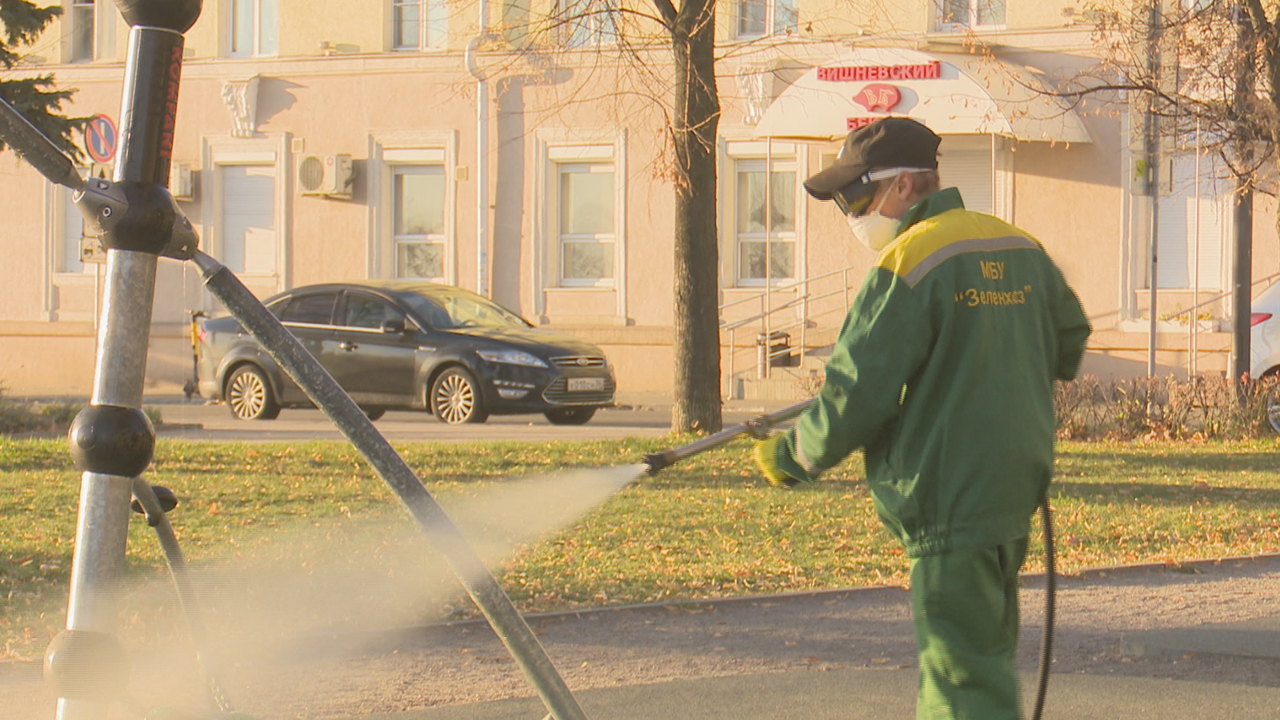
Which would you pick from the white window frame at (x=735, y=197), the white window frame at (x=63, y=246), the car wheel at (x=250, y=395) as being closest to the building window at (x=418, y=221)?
the white window frame at (x=735, y=197)

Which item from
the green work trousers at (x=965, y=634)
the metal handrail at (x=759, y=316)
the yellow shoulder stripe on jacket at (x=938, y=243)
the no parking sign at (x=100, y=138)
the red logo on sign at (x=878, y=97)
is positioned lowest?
the green work trousers at (x=965, y=634)

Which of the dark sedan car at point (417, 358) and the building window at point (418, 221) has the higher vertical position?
the building window at point (418, 221)

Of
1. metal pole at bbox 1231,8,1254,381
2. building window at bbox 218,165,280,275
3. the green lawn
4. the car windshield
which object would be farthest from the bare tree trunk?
building window at bbox 218,165,280,275

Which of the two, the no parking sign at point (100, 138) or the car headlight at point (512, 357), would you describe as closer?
the no parking sign at point (100, 138)

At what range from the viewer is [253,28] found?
28000mm

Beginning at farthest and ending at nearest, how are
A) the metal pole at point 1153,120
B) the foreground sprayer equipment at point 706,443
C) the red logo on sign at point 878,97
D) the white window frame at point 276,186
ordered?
the white window frame at point 276,186, the red logo on sign at point 878,97, the metal pole at point 1153,120, the foreground sprayer equipment at point 706,443

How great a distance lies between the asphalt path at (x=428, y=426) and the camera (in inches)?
632

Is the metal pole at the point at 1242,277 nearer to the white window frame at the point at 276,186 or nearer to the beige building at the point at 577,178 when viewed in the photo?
the beige building at the point at 577,178

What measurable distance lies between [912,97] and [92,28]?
16.0 metres

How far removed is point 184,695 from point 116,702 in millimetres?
3512

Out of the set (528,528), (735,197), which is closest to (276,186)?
(735,197)

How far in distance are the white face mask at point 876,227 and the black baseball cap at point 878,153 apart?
9cm

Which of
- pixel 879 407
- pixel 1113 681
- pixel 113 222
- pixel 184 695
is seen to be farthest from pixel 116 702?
pixel 1113 681

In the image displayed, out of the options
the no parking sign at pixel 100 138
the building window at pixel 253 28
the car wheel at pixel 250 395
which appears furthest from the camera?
the building window at pixel 253 28
